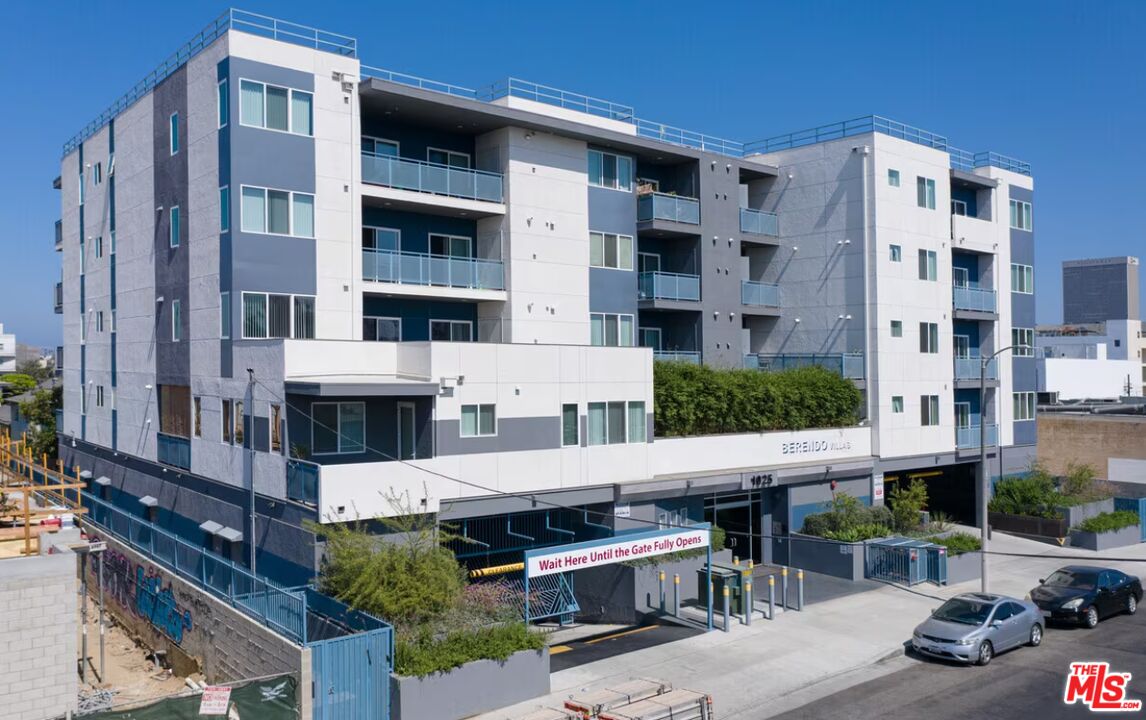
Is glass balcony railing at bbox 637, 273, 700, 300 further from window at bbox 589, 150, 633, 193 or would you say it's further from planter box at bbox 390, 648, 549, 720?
planter box at bbox 390, 648, 549, 720

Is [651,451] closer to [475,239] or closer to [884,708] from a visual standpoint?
[475,239]

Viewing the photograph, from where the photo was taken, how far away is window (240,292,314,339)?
2759 centimetres

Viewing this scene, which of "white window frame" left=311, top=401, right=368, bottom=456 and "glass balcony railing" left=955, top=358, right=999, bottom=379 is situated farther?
"glass balcony railing" left=955, top=358, right=999, bottom=379

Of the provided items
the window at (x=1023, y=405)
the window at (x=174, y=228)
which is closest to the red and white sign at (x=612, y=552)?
the window at (x=174, y=228)

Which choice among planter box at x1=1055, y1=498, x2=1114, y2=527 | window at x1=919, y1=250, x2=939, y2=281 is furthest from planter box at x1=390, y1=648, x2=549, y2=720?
planter box at x1=1055, y1=498, x2=1114, y2=527

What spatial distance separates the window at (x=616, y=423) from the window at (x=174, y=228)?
14.6 meters

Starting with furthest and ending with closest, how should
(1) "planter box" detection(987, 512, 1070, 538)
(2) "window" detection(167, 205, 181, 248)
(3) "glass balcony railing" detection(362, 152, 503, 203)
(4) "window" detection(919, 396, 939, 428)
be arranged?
(4) "window" detection(919, 396, 939, 428) < (1) "planter box" detection(987, 512, 1070, 538) < (2) "window" detection(167, 205, 181, 248) < (3) "glass balcony railing" detection(362, 152, 503, 203)

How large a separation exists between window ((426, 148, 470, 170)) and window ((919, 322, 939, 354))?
2074 centimetres

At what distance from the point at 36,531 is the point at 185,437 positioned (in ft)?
34.2

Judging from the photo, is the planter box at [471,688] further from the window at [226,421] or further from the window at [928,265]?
the window at [928,265]

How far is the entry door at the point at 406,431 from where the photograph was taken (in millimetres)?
26172

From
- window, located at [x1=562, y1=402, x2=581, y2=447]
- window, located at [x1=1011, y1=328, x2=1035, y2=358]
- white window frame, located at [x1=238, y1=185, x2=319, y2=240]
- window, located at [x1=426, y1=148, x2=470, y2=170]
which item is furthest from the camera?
window, located at [x1=1011, y1=328, x2=1035, y2=358]

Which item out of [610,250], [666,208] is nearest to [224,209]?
[610,250]

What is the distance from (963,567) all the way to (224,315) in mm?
24648
